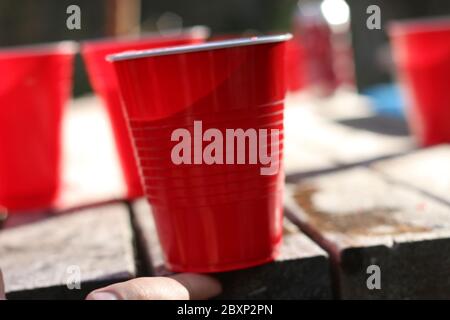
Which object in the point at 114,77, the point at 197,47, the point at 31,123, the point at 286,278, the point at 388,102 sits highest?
the point at 197,47

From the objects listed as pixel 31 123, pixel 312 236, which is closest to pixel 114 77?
pixel 31 123

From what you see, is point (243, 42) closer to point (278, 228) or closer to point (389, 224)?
point (278, 228)

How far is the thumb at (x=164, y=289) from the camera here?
141 cm

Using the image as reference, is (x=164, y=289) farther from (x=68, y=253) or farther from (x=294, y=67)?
(x=294, y=67)

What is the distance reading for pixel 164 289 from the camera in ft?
4.86

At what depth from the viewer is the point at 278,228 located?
5.43ft

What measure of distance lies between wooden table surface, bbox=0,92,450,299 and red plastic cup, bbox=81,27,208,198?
11 cm

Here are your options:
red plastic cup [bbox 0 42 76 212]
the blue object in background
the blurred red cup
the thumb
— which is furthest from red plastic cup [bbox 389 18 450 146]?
the blurred red cup

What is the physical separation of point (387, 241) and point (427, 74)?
1.38 m

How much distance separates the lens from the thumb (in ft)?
4.61

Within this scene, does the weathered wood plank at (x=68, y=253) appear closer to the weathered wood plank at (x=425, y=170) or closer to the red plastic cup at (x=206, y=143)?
the red plastic cup at (x=206, y=143)

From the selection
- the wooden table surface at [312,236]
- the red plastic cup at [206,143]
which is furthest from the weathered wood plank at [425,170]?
the red plastic cup at [206,143]

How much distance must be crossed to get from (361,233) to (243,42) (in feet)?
1.83
